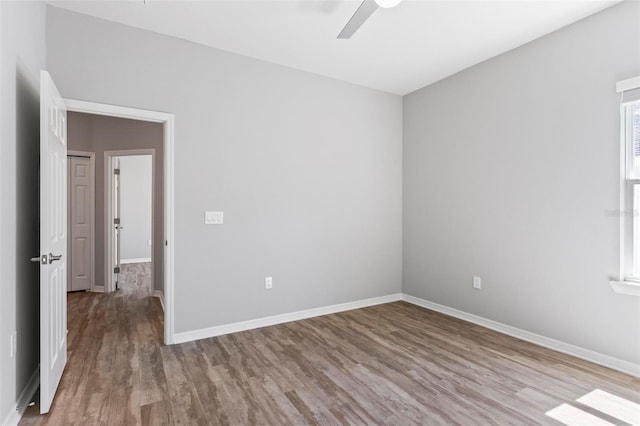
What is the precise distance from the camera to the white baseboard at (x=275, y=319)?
10.5ft

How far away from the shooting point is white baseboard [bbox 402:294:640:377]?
2566 millimetres

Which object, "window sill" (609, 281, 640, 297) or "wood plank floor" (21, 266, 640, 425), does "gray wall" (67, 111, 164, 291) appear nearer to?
"wood plank floor" (21, 266, 640, 425)

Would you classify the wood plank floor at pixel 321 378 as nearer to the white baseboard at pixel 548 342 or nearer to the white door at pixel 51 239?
the white baseboard at pixel 548 342

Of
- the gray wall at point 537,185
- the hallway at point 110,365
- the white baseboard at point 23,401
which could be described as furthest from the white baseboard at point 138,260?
the gray wall at point 537,185

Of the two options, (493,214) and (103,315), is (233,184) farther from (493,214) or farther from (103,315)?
(493,214)

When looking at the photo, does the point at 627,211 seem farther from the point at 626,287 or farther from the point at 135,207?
the point at 135,207

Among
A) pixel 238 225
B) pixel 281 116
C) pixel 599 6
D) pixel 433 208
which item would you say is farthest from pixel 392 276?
pixel 599 6

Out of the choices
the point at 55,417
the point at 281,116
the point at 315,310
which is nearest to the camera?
the point at 55,417

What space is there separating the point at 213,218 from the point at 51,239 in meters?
1.37

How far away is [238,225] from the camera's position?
3.46 m

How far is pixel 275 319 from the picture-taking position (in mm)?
3672

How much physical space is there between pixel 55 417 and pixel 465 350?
3.07m

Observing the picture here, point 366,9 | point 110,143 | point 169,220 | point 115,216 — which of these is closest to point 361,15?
point 366,9

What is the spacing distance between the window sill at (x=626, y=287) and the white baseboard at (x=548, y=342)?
0.55 m
